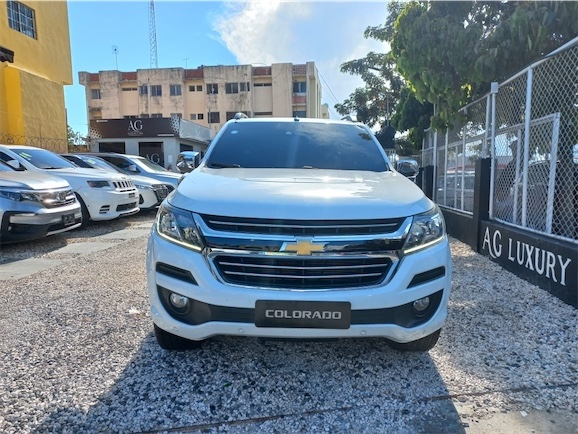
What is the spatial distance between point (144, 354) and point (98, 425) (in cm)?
75

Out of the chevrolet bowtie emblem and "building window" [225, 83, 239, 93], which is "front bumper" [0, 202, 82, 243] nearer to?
the chevrolet bowtie emblem

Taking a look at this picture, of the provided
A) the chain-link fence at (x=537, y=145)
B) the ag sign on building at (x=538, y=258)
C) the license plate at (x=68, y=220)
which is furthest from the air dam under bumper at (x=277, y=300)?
the license plate at (x=68, y=220)

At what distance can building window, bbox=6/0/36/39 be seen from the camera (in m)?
14.8

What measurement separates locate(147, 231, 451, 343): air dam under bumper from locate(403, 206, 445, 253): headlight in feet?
0.16

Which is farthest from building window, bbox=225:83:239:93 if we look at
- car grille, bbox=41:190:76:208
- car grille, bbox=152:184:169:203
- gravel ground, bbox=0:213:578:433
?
gravel ground, bbox=0:213:578:433

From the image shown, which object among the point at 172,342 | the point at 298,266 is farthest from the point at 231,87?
the point at 298,266

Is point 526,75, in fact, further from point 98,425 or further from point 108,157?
point 108,157

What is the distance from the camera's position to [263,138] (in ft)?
12.5

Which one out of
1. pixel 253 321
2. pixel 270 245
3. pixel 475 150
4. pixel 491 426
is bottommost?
pixel 491 426

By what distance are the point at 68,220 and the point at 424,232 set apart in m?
5.94

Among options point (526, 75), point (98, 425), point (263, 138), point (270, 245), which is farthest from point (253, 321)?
point (526, 75)

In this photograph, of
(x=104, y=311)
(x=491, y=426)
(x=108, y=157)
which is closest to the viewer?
(x=491, y=426)

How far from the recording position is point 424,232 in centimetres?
246

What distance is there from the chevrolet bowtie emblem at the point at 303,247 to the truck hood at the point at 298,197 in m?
0.14
